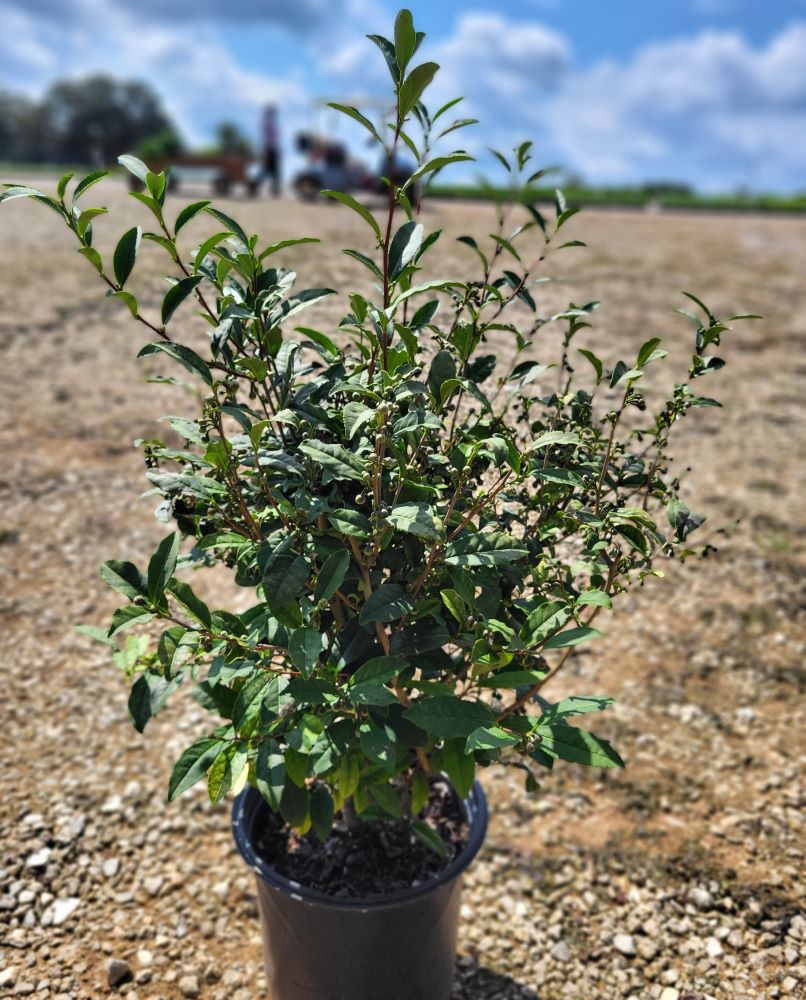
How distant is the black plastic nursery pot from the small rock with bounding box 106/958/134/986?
0.56m

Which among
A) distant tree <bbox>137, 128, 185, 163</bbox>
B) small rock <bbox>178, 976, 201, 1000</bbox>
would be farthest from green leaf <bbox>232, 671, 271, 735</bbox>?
distant tree <bbox>137, 128, 185, 163</bbox>

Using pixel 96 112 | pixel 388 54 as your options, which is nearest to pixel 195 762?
pixel 388 54

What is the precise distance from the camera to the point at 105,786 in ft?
10.6

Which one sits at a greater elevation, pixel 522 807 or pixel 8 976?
pixel 522 807

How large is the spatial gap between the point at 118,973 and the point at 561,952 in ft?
5.03

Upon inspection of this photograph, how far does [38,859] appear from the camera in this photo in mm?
2887

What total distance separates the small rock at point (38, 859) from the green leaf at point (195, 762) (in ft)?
5.08

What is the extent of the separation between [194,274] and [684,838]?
9.47 feet

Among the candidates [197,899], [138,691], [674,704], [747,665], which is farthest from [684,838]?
[138,691]

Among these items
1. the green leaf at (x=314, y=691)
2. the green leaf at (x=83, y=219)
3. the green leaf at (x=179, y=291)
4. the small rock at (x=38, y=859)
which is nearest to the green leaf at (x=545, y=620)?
the green leaf at (x=314, y=691)

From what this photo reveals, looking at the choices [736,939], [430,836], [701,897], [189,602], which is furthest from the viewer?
[701,897]

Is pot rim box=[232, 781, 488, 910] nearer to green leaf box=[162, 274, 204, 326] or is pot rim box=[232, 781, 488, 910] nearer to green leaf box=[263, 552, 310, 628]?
green leaf box=[263, 552, 310, 628]

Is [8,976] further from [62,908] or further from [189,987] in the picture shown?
[189,987]

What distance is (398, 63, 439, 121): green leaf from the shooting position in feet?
4.51
